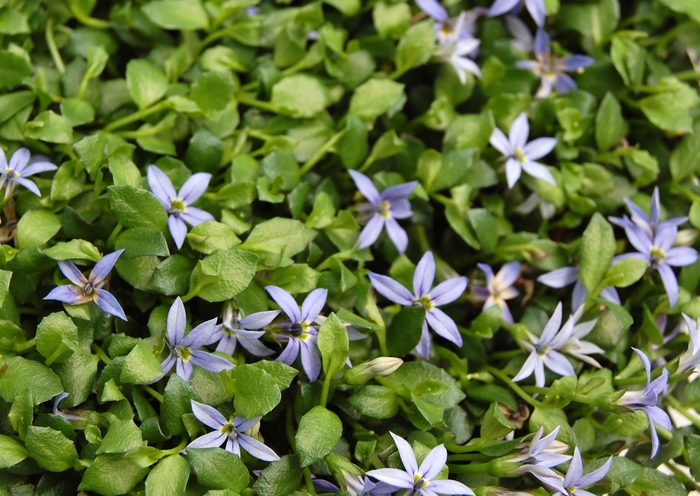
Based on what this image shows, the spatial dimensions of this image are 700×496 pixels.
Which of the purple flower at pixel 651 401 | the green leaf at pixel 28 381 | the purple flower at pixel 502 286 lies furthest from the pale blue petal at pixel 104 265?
the purple flower at pixel 651 401

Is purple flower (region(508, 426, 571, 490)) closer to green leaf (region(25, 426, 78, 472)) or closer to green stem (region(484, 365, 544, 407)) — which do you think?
green stem (region(484, 365, 544, 407))

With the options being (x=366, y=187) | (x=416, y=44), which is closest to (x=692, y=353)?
(x=366, y=187)

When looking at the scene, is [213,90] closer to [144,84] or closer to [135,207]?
[144,84]

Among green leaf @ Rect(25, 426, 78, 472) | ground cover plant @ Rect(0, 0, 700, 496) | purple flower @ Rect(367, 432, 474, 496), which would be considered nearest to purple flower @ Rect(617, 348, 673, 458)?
ground cover plant @ Rect(0, 0, 700, 496)

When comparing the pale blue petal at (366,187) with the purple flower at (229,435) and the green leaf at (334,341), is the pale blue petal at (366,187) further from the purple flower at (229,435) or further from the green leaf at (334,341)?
the purple flower at (229,435)

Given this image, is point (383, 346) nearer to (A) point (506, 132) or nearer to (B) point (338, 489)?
(B) point (338, 489)

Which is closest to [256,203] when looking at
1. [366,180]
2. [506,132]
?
[366,180]
